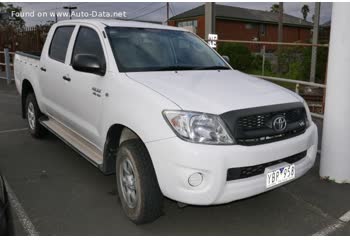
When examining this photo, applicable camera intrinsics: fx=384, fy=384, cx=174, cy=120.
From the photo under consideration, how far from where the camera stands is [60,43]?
511 centimetres

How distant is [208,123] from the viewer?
2885 mm

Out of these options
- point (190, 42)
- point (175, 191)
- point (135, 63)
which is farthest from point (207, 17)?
point (175, 191)

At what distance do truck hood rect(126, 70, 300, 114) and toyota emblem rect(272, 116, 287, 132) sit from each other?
0.15 m

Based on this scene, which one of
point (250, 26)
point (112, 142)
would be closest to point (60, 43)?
point (112, 142)

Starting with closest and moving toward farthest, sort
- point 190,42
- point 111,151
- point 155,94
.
→ point 155,94 < point 111,151 < point 190,42

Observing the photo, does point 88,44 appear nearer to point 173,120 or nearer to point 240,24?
point 173,120

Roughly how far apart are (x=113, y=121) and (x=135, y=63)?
2.28 ft

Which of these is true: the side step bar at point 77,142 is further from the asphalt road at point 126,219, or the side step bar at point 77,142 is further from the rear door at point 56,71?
the asphalt road at point 126,219

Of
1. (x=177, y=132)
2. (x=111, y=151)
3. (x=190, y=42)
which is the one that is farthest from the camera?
(x=190, y=42)

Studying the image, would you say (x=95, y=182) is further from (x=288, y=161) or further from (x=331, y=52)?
(x=331, y=52)

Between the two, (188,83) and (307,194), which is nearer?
(188,83)

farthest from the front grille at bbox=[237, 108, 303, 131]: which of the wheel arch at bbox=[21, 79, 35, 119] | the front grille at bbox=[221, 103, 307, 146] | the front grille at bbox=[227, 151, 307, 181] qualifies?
the wheel arch at bbox=[21, 79, 35, 119]

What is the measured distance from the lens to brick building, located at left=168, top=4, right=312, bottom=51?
43438 millimetres

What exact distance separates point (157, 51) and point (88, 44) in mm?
824
